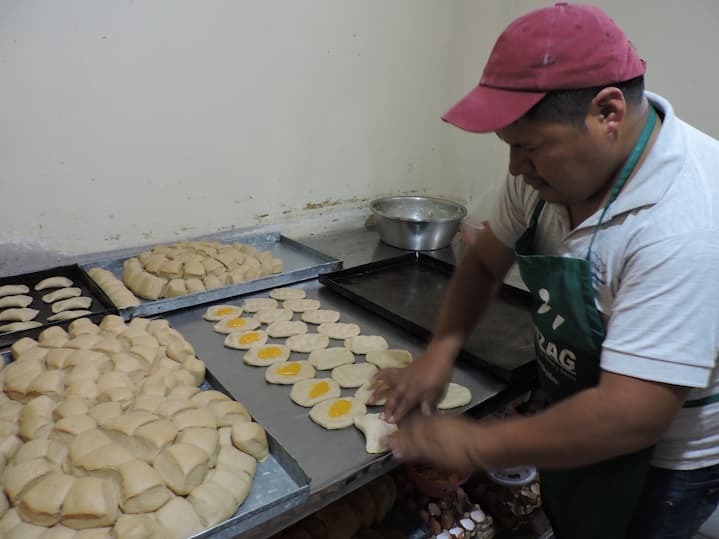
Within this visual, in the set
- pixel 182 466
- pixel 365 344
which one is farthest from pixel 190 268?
pixel 182 466

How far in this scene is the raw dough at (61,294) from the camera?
1679 mm

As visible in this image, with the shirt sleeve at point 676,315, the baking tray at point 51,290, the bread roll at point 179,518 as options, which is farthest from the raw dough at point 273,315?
the shirt sleeve at point 676,315

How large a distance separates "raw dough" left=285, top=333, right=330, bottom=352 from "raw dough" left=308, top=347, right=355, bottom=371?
0.02 m

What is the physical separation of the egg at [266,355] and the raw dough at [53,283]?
0.75 metres

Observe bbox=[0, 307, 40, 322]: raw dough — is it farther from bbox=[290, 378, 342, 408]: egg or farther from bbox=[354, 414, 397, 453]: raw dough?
bbox=[354, 414, 397, 453]: raw dough

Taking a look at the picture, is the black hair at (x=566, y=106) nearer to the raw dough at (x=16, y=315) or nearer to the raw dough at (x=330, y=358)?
the raw dough at (x=330, y=358)

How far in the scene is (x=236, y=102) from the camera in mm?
2129

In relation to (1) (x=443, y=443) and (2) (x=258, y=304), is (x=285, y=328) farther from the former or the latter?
(1) (x=443, y=443)

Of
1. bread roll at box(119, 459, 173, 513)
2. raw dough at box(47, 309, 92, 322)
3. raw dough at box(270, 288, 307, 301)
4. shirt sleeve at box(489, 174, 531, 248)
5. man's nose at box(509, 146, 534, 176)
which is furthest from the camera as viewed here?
raw dough at box(270, 288, 307, 301)

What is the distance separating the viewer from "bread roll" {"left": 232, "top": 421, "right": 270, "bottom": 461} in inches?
44.7

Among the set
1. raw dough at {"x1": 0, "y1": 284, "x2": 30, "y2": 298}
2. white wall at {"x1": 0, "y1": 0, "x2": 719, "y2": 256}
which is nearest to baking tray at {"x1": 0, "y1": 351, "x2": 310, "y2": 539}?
raw dough at {"x1": 0, "y1": 284, "x2": 30, "y2": 298}

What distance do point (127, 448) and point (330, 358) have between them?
2.02 feet

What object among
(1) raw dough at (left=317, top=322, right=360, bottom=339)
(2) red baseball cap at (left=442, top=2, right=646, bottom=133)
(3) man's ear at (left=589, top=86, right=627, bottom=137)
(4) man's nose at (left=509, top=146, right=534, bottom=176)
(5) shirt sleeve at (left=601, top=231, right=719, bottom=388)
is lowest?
(1) raw dough at (left=317, top=322, right=360, bottom=339)

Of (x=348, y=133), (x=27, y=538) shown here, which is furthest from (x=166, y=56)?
(x=27, y=538)
